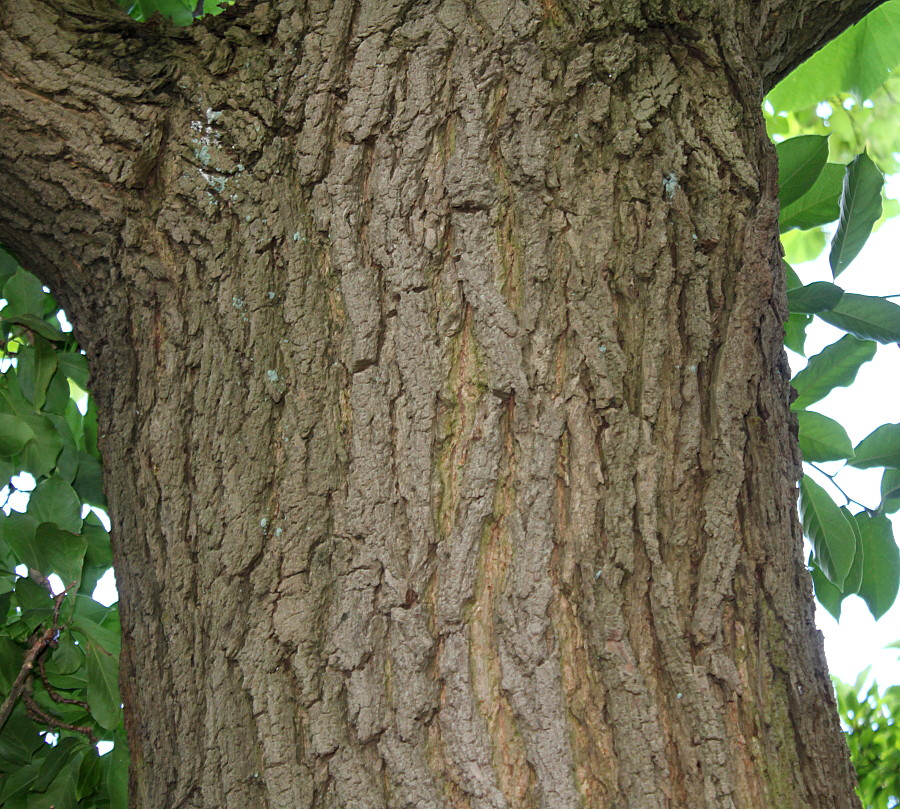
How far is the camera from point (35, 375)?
1463mm

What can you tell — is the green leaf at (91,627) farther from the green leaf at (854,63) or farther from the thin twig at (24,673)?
the green leaf at (854,63)

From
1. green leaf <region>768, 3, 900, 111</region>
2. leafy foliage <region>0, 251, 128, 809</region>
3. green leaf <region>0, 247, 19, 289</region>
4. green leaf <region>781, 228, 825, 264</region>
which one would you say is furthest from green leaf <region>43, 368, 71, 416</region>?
green leaf <region>781, 228, 825, 264</region>

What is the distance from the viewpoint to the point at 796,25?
130 centimetres

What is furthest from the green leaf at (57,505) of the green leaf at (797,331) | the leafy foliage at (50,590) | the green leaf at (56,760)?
the green leaf at (797,331)

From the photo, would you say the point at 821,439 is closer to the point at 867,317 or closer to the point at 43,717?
the point at 867,317

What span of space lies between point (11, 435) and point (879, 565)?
1.49m

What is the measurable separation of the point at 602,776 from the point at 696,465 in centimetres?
38

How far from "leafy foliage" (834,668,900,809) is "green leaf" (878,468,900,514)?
3.06ft

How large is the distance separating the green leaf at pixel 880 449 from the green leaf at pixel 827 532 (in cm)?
11

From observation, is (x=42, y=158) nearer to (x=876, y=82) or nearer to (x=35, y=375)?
(x=35, y=375)

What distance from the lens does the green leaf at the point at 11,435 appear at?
139 cm

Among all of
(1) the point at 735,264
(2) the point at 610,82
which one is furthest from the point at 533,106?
(1) the point at 735,264

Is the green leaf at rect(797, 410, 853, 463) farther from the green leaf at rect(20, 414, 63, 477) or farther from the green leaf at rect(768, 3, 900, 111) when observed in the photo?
the green leaf at rect(20, 414, 63, 477)

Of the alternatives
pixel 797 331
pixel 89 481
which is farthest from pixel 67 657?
pixel 797 331
